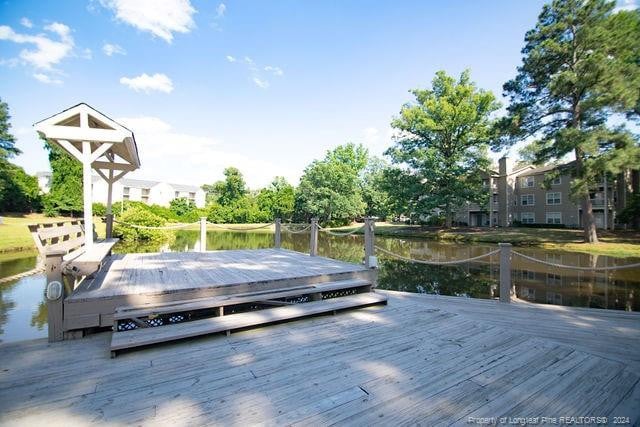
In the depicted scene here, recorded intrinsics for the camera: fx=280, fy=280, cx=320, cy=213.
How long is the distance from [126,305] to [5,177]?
126 feet

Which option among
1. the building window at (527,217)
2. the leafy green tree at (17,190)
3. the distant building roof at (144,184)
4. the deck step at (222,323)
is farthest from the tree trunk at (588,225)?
the distant building roof at (144,184)

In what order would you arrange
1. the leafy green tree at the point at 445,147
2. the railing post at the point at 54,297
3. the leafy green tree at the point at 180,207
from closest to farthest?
the railing post at the point at 54,297
the leafy green tree at the point at 445,147
the leafy green tree at the point at 180,207

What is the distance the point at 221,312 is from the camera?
12.7 ft

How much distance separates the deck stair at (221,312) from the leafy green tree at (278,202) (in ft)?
120

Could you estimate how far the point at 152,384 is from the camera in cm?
244

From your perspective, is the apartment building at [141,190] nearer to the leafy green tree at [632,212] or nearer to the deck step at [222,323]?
the deck step at [222,323]

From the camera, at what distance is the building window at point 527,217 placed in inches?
1239

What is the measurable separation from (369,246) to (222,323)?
10.2 feet

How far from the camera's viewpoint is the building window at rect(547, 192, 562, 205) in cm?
2919

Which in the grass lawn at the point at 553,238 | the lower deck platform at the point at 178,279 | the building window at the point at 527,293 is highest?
the lower deck platform at the point at 178,279

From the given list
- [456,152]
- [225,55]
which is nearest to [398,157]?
[456,152]

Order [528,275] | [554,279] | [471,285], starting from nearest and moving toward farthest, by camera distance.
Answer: [471,285]
[554,279]
[528,275]

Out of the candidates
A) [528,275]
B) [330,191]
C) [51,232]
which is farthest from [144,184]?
[528,275]

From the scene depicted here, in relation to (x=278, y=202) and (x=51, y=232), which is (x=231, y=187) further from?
(x=51, y=232)
